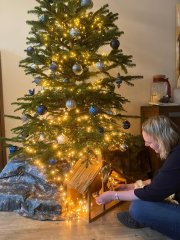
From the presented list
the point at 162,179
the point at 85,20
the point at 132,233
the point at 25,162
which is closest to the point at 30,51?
the point at 85,20

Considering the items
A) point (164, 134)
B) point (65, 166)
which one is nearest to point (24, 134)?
point (65, 166)

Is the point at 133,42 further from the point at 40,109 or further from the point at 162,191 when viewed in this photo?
the point at 162,191

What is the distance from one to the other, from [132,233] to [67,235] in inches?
17.0

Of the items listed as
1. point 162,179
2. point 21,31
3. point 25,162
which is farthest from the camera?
point 21,31

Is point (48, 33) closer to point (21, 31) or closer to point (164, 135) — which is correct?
point (21, 31)

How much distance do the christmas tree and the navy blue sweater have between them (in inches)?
23.5

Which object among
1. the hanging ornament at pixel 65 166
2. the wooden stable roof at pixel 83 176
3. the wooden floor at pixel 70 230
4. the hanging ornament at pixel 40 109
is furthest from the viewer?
the hanging ornament at pixel 65 166

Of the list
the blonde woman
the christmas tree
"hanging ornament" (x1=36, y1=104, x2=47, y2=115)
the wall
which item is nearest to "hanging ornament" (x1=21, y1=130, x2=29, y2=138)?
the christmas tree

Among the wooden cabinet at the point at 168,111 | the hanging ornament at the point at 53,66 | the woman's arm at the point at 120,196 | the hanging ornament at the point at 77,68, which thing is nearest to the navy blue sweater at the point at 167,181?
the woman's arm at the point at 120,196

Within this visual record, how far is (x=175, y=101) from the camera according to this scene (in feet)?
9.98

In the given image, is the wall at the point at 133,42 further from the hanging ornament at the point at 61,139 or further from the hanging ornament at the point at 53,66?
the hanging ornament at the point at 61,139

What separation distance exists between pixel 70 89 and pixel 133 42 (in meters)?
1.41

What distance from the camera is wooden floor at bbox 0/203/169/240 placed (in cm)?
172

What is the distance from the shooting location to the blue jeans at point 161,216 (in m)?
1.46
